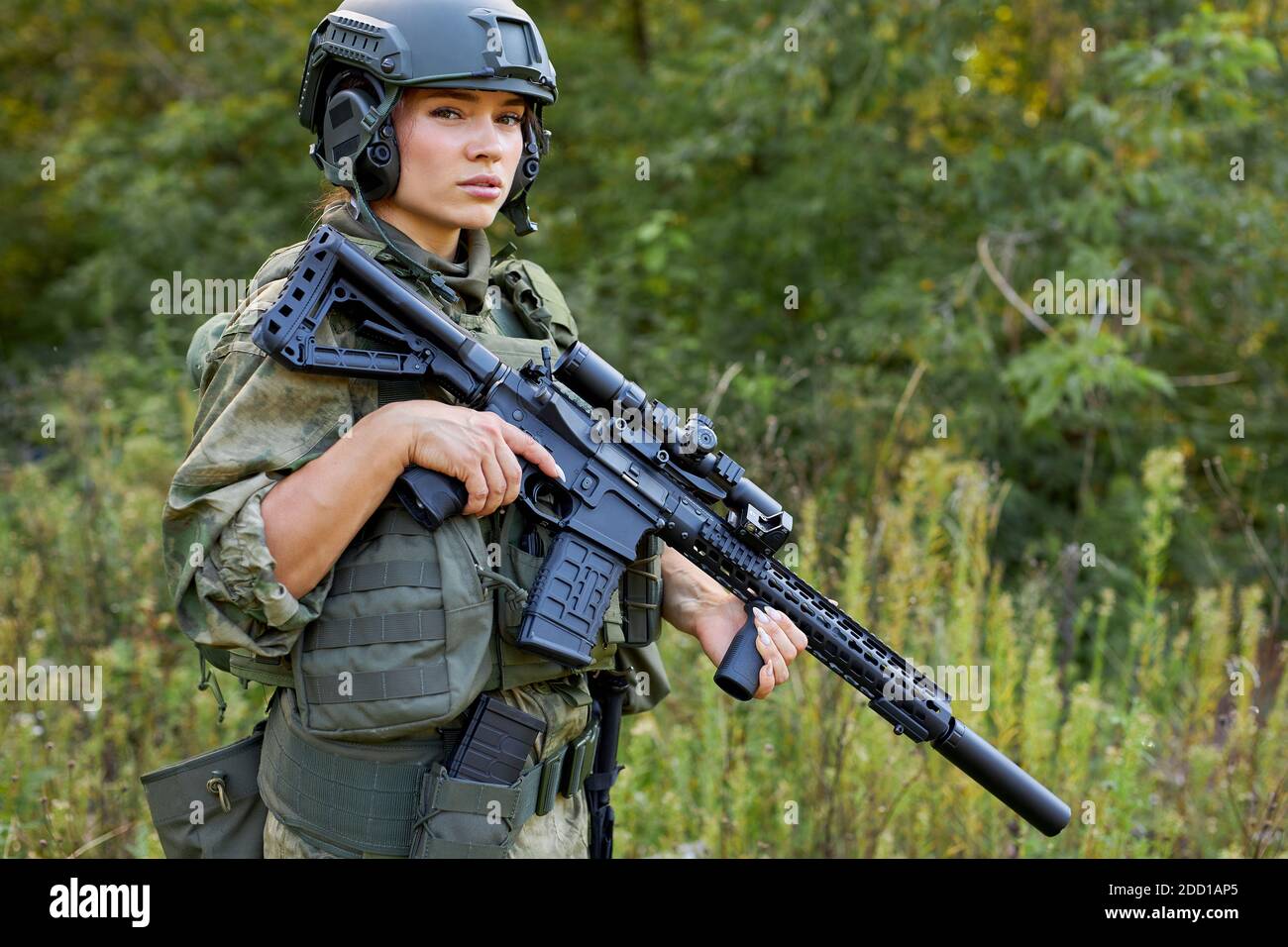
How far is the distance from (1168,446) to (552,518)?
4724 mm

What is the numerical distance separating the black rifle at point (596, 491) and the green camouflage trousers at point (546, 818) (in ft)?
0.52

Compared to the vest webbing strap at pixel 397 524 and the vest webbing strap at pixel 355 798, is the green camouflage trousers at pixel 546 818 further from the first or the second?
the vest webbing strap at pixel 397 524

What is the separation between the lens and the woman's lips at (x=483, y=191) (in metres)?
2.04

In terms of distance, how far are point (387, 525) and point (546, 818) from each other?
648 mm

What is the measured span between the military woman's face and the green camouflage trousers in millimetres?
859

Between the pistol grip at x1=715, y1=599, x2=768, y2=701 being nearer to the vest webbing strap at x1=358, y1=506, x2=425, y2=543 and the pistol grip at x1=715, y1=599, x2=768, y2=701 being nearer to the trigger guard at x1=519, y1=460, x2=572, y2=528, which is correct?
the trigger guard at x1=519, y1=460, x2=572, y2=528

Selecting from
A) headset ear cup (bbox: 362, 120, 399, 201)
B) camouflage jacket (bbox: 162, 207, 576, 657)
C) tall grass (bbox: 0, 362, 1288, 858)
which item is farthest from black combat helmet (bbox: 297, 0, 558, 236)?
tall grass (bbox: 0, 362, 1288, 858)

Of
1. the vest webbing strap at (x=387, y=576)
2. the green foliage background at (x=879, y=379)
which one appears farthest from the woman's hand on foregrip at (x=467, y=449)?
the green foliage background at (x=879, y=379)

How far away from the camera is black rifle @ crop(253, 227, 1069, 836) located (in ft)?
6.33

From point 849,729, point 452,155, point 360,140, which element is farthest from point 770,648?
point 849,729

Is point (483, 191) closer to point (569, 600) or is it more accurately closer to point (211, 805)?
point (569, 600)

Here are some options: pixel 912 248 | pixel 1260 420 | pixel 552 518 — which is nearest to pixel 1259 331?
pixel 1260 420

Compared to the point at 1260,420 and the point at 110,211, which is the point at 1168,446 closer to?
the point at 1260,420

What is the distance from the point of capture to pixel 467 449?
6.19 ft
